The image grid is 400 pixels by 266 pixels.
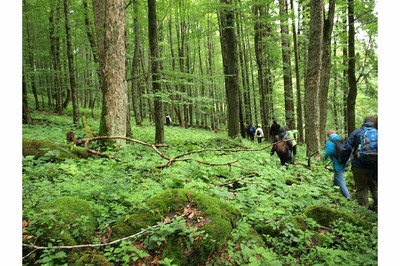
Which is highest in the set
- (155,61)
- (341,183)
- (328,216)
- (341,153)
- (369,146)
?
(155,61)

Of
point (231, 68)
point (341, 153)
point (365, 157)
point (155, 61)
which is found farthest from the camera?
point (231, 68)

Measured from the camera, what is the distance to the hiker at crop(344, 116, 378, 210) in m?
4.54

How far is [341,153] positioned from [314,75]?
3495 mm

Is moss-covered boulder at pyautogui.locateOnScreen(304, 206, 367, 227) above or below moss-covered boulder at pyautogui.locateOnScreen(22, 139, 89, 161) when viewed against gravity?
below

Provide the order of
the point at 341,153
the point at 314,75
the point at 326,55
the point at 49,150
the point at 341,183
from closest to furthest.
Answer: the point at 49,150 < the point at 341,153 < the point at 341,183 < the point at 314,75 < the point at 326,55

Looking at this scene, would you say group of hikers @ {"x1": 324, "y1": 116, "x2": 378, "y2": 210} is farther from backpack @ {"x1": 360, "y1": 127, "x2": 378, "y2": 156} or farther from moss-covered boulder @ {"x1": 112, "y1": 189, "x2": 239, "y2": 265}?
moss-covered boulder @ {"x1": 112, "y1": 189, "x2": 239, "y2": 265}

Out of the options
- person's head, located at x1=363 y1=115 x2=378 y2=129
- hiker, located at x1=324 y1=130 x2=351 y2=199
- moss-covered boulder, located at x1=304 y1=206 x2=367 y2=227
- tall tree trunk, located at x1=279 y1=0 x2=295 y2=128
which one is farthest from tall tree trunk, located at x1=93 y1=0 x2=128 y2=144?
tall tree trunk, located at x1=279 y1=0 x2=295 y2=128

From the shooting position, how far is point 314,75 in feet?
27.1

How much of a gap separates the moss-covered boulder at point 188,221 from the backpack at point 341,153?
3.22m

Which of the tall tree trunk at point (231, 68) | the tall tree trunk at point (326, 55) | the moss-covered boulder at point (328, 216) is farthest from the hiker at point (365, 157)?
the tall tree trunk at point (231, 68)

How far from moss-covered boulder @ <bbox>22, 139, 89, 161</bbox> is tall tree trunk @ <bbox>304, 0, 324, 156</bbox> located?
687cm

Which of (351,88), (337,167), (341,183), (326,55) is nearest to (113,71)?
(337,167)

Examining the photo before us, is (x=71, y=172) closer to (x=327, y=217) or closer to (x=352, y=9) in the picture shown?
(x=327, y=217)

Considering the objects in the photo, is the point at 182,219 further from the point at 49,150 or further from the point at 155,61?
the point at 155,61
